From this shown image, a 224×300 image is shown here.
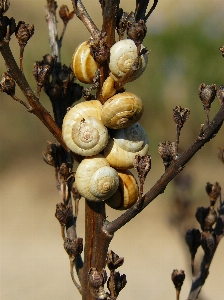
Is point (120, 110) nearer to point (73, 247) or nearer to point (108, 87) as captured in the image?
point (108, 87)

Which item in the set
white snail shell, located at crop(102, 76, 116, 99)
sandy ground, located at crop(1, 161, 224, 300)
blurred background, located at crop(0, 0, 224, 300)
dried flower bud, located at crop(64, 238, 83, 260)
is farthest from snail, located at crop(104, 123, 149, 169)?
blurred background, located at crop(0, 0, 224, 300)

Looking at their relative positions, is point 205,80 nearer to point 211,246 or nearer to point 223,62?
point 223,62

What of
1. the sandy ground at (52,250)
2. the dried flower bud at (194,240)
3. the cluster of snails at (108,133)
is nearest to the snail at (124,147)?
the cluster of snails at (108,133)

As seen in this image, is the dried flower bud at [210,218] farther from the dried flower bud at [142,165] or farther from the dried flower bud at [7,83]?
the dried flower bud at [7,83]

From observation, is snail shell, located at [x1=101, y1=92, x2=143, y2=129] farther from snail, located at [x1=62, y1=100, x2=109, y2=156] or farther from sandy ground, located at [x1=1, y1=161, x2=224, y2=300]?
sandy ground, located at [x1=1, y1=161, x2=224, y2=300]

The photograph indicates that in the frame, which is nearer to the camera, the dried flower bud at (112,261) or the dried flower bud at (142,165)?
the dried flower bud at (142,165)
